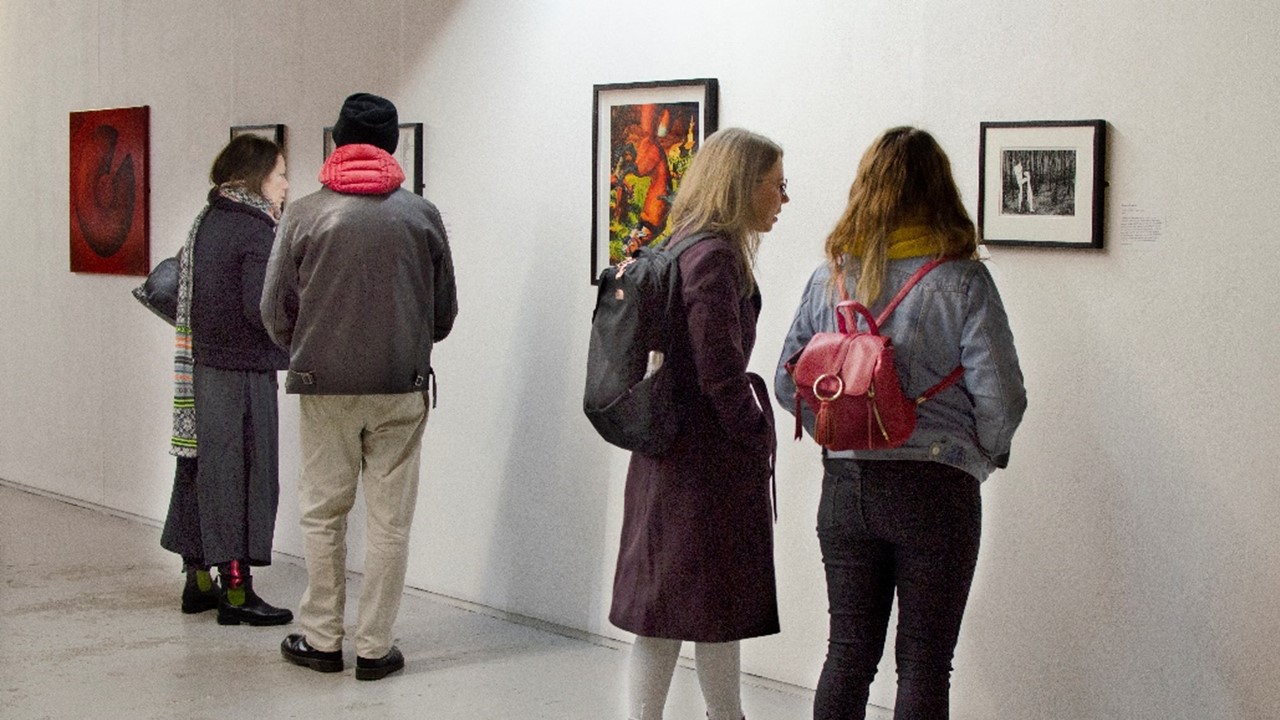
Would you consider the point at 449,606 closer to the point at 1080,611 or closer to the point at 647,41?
the point at 647,41

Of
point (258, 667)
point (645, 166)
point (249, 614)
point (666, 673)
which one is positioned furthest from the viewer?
point (249, 614)

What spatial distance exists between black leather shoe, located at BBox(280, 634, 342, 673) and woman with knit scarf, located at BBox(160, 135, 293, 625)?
0.46 m

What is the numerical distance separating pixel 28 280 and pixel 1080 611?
5966 mm

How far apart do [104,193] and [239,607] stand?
290cm

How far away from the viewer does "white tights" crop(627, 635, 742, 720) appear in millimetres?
3703

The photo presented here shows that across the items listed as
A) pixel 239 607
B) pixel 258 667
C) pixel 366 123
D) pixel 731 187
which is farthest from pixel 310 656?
pixel 731 187

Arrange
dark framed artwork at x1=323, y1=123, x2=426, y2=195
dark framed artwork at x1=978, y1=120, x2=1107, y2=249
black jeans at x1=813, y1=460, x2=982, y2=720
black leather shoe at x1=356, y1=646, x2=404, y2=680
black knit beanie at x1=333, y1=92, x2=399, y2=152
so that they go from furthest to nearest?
dark framed artwork at x1=323, y1=123, x2=426, y2=195 → black leather shoe at x1=356, y1=646, x2=404, y2=680 → black knit beanie at x1=333, y1=92, x2=399, y2=152 → dark framed artwork at x1=978, y1=120, x2=1107, y2=249 → black jeans at x1=813, y1=460, x2=982, y2=720

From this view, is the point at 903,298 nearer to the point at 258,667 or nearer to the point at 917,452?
the point at 917,452

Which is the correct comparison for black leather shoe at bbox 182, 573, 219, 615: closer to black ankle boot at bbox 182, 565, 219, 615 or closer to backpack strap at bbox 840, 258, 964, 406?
black ankle boot at bbox 182, 565, 219, 615

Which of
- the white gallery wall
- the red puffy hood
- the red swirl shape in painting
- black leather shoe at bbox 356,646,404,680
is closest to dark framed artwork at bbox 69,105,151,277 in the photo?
the red swirl shape in painting

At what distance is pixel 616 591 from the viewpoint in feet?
12.2

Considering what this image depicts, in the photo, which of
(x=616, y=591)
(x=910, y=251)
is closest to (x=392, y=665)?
(x=616, y=591)

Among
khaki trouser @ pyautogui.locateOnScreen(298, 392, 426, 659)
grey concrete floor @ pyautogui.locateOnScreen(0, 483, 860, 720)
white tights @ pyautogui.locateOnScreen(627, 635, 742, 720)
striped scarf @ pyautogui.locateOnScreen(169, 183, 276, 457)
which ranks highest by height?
striped scarf @ pyautogui.locateOnScreen(169, 183, 276, 457)

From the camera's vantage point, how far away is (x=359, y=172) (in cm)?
455
